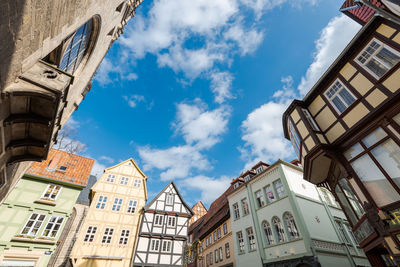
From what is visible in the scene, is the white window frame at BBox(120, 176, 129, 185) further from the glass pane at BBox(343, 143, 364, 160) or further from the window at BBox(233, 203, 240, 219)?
the glass pane at BBox(343, 143, 364, 160)

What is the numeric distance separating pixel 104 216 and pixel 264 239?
53.9ft

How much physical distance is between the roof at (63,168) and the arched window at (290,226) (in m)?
18.5

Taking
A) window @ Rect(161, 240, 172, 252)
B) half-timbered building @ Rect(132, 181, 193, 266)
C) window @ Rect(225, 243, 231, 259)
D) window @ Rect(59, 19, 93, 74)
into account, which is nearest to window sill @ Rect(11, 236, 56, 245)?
half-timbered building @ Rect(132, 181, 193, 266)

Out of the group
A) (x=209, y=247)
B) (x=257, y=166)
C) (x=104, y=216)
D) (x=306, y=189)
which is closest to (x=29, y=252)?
(x=104, y=216)

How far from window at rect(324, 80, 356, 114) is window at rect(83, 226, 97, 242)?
23.1m

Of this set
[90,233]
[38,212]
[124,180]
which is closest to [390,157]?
[38,212]

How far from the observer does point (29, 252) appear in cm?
1402

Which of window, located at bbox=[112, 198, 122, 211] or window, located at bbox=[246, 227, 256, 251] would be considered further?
window, located at bbox=[112, 198, 122, 211]

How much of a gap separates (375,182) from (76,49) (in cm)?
1363

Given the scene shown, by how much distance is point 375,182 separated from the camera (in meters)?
7.39

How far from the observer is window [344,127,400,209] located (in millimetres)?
6801

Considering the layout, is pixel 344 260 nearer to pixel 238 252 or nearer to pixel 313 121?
pixel 238 252

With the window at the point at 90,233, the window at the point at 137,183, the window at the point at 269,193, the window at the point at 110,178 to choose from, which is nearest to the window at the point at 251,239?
the window at the point at 269,193

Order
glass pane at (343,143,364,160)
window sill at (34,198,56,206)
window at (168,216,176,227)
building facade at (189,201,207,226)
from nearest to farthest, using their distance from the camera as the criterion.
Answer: glass pane at (343,143,364,160)
window sill at (34,198,56,206)
window at (168,216,176,227)
building facade at (189,201,207,226)
